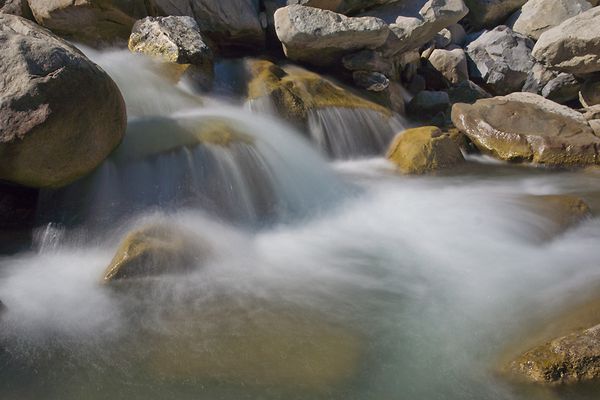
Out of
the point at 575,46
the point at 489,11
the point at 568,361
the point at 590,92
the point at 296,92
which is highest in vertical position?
the point at 575,46

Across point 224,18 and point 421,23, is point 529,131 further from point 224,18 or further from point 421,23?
point 224,18

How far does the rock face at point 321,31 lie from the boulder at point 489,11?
774cm

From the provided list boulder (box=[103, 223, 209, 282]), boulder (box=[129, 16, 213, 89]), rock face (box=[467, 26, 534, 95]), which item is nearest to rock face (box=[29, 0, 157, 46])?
boulder (box=[129, 16, 213, 89])

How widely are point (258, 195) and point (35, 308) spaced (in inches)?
114

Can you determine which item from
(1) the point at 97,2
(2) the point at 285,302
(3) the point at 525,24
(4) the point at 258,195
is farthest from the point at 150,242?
(3) the point at 525,24

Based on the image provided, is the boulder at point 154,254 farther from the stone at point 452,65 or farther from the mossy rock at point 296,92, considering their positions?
the stone at point 452,65

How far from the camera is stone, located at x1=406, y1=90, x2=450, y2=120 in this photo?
37.9 ft

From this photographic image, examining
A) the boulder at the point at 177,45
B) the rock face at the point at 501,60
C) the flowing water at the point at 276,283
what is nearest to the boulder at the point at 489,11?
Answer: the rock face at the point at 501,60

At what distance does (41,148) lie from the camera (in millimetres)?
4891

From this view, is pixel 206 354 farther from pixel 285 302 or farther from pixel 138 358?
pixel 285 302

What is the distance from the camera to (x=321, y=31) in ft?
31.2

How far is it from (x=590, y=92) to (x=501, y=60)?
299 centimetres

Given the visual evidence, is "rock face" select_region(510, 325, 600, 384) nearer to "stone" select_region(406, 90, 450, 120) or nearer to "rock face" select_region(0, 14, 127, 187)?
"rock face" select_region(0, 14, 127, 187)

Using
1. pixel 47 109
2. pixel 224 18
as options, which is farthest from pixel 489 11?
pixel 47 109
